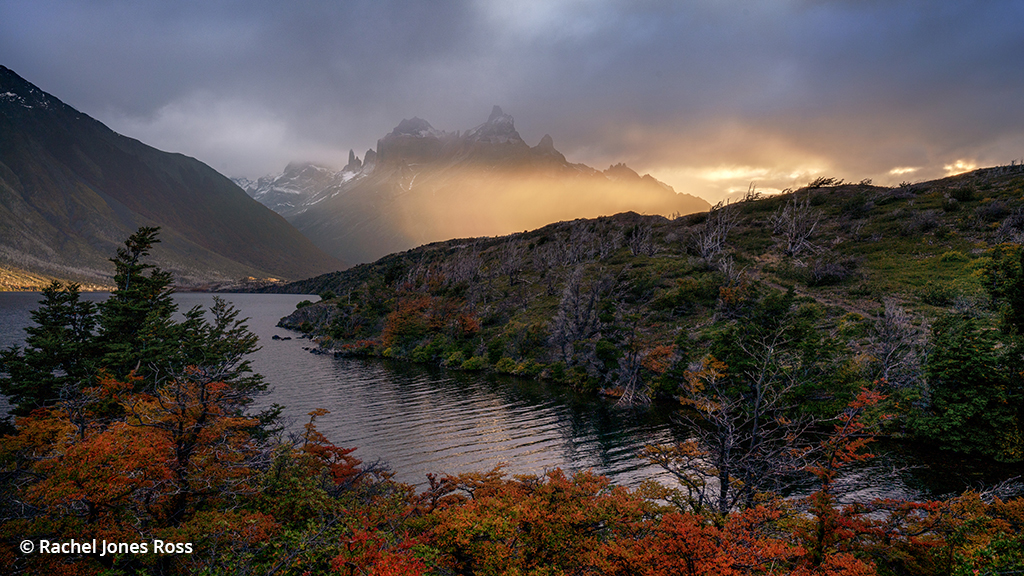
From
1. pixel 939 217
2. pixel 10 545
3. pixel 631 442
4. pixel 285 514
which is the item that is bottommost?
pixel 631 442

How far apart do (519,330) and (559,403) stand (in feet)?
71.2

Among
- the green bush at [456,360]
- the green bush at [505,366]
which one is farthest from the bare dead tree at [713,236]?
the green bush at [456,360]

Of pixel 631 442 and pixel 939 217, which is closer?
pixel 631 442

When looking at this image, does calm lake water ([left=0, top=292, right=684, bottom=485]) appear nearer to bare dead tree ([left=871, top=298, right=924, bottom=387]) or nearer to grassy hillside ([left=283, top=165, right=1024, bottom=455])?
grassy hillside ([left=283, top=165, right=1024, bottom=455])

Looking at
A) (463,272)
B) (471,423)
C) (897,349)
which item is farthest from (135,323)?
(463,272)

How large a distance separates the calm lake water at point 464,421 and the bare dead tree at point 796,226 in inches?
2037

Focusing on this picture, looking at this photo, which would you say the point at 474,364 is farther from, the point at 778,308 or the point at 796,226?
the point at 796,226

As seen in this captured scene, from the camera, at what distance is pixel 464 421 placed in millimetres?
38438

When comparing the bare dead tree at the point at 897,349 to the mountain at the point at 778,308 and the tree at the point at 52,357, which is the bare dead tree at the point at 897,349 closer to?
the mountain at the point at 778,308

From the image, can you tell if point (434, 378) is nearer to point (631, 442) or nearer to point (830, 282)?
point (631, 442)

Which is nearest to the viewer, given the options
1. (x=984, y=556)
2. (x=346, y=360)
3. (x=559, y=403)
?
(x=984, y=556)

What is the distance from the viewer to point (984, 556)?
8.63 meters

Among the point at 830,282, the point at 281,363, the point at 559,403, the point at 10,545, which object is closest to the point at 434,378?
the point at 559,403

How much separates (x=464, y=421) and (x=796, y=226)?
79.2 m
